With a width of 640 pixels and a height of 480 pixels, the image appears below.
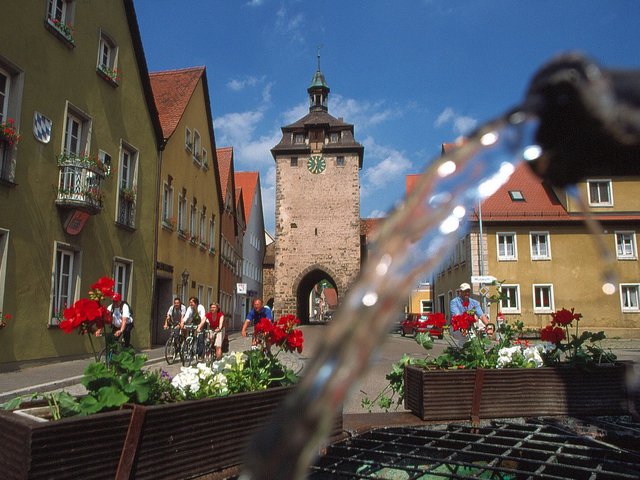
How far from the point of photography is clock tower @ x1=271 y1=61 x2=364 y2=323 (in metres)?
39.9

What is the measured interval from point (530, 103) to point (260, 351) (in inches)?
108

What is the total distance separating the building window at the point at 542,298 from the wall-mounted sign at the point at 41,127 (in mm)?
22778

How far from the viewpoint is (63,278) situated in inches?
464

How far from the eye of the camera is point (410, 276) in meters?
0.62

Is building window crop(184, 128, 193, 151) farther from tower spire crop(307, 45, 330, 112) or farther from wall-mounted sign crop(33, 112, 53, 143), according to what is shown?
tower spire crop(307, 45, 330, 112)

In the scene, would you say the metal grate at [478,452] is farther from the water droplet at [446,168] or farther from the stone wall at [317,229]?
the stone wall at [317,229]

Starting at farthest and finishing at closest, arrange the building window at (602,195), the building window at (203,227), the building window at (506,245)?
1. the building window at (506,245)
2. the building window at (602,195)
3. the building window at (203,227)

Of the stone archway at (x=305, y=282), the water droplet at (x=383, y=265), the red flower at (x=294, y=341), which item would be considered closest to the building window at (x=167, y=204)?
the red flower at (x=294, y=341)

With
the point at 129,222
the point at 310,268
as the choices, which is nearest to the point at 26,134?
the point at 129,222

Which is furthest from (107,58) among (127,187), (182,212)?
(182,212)

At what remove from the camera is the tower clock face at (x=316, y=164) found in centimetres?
4134

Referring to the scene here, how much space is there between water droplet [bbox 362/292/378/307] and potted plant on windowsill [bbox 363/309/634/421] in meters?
3.19

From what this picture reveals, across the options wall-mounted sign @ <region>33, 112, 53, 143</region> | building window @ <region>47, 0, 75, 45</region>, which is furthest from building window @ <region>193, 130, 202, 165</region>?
wall-mounted sign @ <region>33, 112, 53, 143</region>

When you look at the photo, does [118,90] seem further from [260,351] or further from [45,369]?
[260,351]
